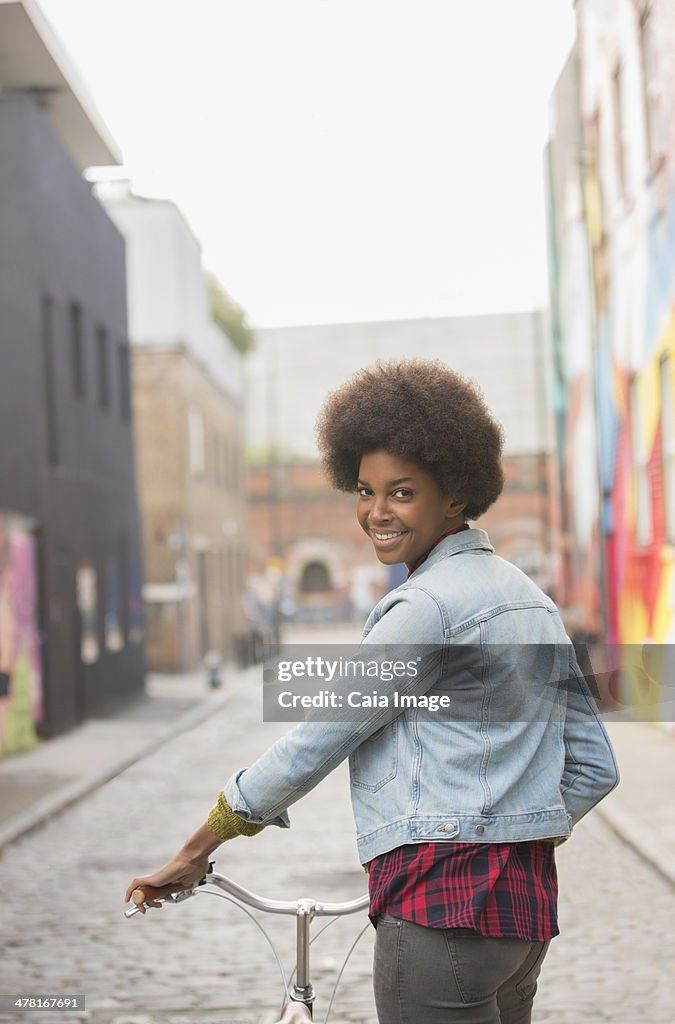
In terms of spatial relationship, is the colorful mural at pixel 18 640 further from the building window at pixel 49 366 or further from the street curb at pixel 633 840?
the street curb at pixel 633 840

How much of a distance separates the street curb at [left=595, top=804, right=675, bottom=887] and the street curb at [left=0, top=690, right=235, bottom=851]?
3035mm

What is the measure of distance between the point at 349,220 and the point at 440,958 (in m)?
1.96

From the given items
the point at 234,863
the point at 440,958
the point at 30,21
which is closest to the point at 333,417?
the point at 440,958

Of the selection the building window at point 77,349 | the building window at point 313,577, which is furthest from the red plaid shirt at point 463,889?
the building window at point 77,349

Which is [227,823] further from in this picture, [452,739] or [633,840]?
[633,840]

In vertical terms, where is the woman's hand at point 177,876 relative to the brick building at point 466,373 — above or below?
below

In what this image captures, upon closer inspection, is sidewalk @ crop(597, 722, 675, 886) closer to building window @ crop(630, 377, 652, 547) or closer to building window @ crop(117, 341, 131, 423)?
building window @ crop(630, 377, 652, 547)

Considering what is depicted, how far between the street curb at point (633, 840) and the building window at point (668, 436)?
5.37 ft

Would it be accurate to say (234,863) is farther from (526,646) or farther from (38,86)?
(38,86)

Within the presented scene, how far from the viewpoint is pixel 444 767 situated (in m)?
1.79

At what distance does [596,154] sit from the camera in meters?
6.48

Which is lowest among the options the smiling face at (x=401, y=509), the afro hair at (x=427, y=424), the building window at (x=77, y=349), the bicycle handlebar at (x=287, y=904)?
the bicycle handlebar at (x=287, y=904)

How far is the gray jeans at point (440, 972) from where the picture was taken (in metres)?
1.79

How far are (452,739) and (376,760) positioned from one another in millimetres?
116
